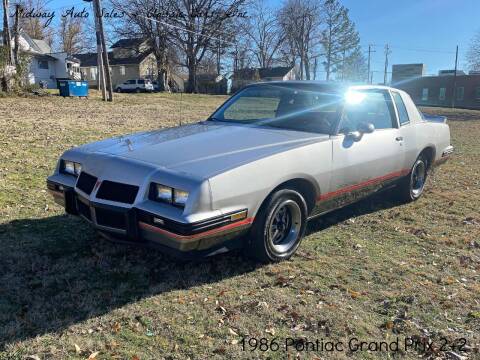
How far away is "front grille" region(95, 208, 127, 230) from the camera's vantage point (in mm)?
3297

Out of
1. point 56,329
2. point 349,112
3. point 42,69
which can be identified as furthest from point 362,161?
point 42,69

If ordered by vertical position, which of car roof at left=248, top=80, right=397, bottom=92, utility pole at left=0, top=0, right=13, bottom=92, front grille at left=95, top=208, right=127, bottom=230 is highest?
utility pole at left=0, top=0, right=13, bottom=92

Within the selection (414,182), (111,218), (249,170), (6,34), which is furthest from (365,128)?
(6,34)

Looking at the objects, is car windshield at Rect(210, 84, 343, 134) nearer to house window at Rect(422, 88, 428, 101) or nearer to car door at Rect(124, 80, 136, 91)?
car door at Rect(124, 80, 136, 91)

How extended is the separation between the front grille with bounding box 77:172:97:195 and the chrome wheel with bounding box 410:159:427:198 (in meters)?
4.24

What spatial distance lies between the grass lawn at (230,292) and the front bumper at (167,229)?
16.6 inches

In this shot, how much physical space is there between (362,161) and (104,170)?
8.62 ft

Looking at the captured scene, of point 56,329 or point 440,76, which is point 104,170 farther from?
point 440,76

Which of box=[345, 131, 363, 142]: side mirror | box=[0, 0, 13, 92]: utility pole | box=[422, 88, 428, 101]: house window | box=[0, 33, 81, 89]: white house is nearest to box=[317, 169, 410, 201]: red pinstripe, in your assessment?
box=[345, 131, 363, 142]: side mirror

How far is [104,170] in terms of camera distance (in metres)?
3.53

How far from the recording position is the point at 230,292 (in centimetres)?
352

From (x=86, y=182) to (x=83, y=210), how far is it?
24 centimetres

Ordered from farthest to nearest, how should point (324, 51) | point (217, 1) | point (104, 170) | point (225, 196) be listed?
point (324, 51)
point (217, 1)
point (104, 170)
point (225, 196)

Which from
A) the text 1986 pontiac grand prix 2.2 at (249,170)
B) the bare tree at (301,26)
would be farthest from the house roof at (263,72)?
the text 1986 pontiac grand prix 2.2 at (249,170)
